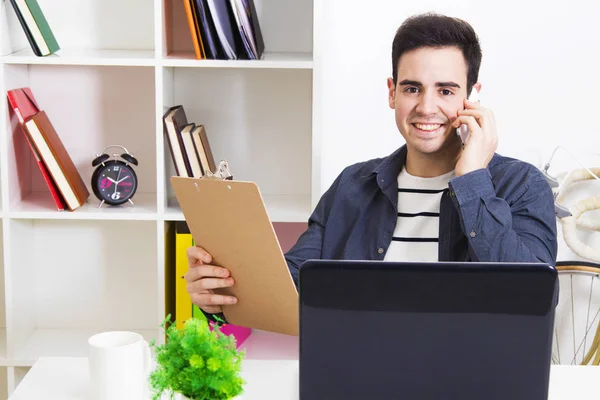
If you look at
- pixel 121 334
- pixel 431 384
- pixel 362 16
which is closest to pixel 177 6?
pixel 362 16

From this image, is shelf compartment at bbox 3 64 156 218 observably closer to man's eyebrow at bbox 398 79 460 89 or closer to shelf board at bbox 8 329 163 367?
shelf board at bbox 8 329 163 367

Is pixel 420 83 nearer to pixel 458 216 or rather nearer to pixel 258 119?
pixel 458 216

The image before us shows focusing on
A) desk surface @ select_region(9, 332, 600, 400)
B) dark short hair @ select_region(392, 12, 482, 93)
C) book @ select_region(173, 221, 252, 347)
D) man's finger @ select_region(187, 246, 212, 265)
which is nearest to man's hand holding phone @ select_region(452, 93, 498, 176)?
dark short hair @ select_region(392, 12, 482, 93)

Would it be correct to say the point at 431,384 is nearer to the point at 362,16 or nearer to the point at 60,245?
the point at 362,16

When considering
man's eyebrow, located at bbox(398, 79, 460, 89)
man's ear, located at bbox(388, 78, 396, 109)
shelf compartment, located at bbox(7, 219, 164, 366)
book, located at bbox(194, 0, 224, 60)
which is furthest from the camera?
shelf compartment, located at bbox(7, 219, 164, 366)

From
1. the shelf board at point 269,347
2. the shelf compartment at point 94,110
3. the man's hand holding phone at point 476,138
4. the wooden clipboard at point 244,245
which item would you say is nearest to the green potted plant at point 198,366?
the wooden clipboard at point 244,245

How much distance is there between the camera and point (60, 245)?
107 inches

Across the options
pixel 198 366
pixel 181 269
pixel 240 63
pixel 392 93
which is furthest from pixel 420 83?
pixel 198 366

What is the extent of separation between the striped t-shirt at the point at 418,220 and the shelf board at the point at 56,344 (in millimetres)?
960

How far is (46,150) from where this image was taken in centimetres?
238

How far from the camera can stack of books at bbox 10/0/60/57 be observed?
2.32m

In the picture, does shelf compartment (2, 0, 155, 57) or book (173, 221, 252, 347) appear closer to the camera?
book (173, 221, 252, 347)

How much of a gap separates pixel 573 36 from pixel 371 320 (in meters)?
1.93

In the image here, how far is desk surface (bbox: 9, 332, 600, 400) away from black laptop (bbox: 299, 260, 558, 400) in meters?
0.43
